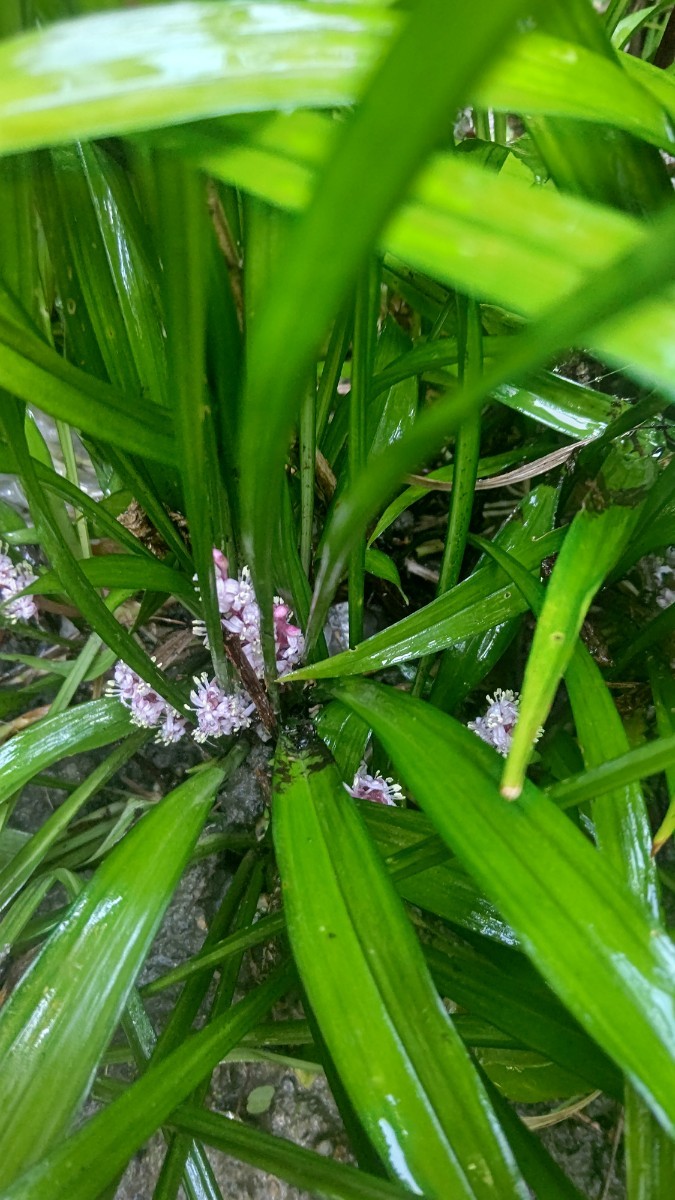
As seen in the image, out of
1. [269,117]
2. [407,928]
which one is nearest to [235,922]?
[407,928]

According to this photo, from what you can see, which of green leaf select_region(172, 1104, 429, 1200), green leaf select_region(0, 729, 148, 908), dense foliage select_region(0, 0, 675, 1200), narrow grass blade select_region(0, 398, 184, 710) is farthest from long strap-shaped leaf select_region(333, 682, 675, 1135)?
green leaf select_region(0, 729, 148, 908)

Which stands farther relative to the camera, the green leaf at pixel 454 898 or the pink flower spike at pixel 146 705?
the pink flower spike at pixel 146 705

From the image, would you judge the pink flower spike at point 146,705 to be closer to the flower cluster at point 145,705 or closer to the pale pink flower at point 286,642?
the flower cluster at point 145,705

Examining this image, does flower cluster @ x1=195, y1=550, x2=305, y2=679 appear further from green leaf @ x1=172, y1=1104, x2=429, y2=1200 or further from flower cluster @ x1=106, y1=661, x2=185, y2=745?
green leaf @ x1=172, y1=1104, x2=429, y2=1200

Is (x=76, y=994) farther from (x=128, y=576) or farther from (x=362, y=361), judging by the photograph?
(x=362, y=361)

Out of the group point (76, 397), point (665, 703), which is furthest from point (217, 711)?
point (665, 703)

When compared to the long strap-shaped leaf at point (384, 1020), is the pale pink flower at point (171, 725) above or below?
above

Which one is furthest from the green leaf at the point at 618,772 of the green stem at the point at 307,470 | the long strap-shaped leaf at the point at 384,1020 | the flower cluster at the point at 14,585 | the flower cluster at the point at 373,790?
the flower cluster at the point at 14,585
